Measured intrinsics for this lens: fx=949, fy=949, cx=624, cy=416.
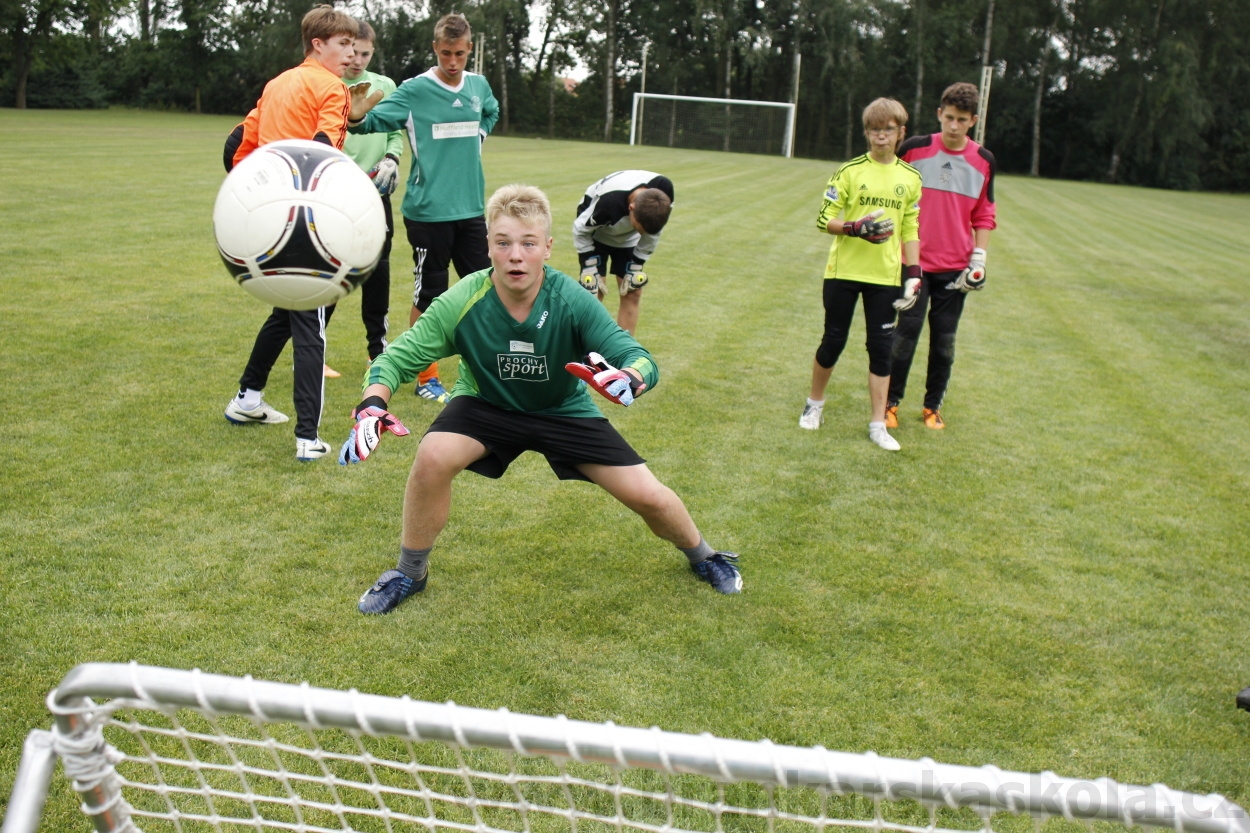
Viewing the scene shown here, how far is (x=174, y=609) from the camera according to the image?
360cm

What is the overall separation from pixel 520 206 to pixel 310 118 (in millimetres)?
1752

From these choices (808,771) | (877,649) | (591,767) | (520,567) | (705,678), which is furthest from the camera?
(520,567)

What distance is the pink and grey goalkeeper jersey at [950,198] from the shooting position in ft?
20.2

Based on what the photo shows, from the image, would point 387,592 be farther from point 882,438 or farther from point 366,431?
point 882,438

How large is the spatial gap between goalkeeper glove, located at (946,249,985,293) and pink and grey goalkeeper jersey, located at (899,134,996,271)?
0.08 meters

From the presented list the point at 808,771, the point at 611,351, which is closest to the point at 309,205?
A: the point at 611,351

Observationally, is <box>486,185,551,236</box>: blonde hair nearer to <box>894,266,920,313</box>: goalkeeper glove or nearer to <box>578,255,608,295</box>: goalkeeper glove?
<box>578,255,608,295</box>: goalkeeper glove

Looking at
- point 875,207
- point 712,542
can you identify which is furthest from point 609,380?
point 875,207

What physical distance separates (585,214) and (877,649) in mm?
3832

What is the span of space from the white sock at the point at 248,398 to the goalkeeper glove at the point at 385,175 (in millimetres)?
1508

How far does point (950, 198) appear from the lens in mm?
6180

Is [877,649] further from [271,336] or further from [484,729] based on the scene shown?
[271,336]

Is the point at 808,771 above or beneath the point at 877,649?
above

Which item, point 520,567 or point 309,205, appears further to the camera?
point 520,567
